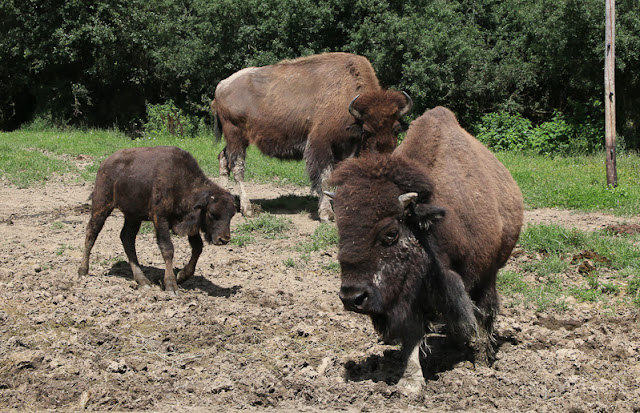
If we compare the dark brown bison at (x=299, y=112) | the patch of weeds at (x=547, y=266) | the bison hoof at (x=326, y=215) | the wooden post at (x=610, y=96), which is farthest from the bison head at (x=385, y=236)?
the wooden post at (x=610, y=96)

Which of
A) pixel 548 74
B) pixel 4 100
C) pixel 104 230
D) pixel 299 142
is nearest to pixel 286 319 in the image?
pixel 104 230

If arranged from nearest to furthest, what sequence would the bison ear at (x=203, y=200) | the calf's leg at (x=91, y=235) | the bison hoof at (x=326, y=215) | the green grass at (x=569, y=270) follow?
the bison ear at (x=203, y=200) → the green grass at (x=569, y=270) → the calf's leg at (x=91, y=235) → the bison hoof at (x=326, y=215)

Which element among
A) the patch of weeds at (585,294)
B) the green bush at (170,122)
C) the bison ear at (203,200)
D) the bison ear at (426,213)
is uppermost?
the bison ear at (426,213)

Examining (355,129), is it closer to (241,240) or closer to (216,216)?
(241,240)

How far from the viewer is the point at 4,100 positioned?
26.8 metres

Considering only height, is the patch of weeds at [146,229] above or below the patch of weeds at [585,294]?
below

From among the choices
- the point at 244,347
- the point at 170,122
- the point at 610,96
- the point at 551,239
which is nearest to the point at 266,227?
the point at 551,239

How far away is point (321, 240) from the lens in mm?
9742

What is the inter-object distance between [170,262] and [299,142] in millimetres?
4662

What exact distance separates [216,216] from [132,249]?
1.11 meters

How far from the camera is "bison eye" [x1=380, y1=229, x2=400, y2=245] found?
15.6 ft

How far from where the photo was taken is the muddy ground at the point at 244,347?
4.98m

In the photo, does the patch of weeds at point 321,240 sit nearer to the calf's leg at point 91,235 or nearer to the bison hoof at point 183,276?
the bison hoof at point 183,276

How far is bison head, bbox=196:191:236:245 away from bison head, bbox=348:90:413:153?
2693 millimetres
